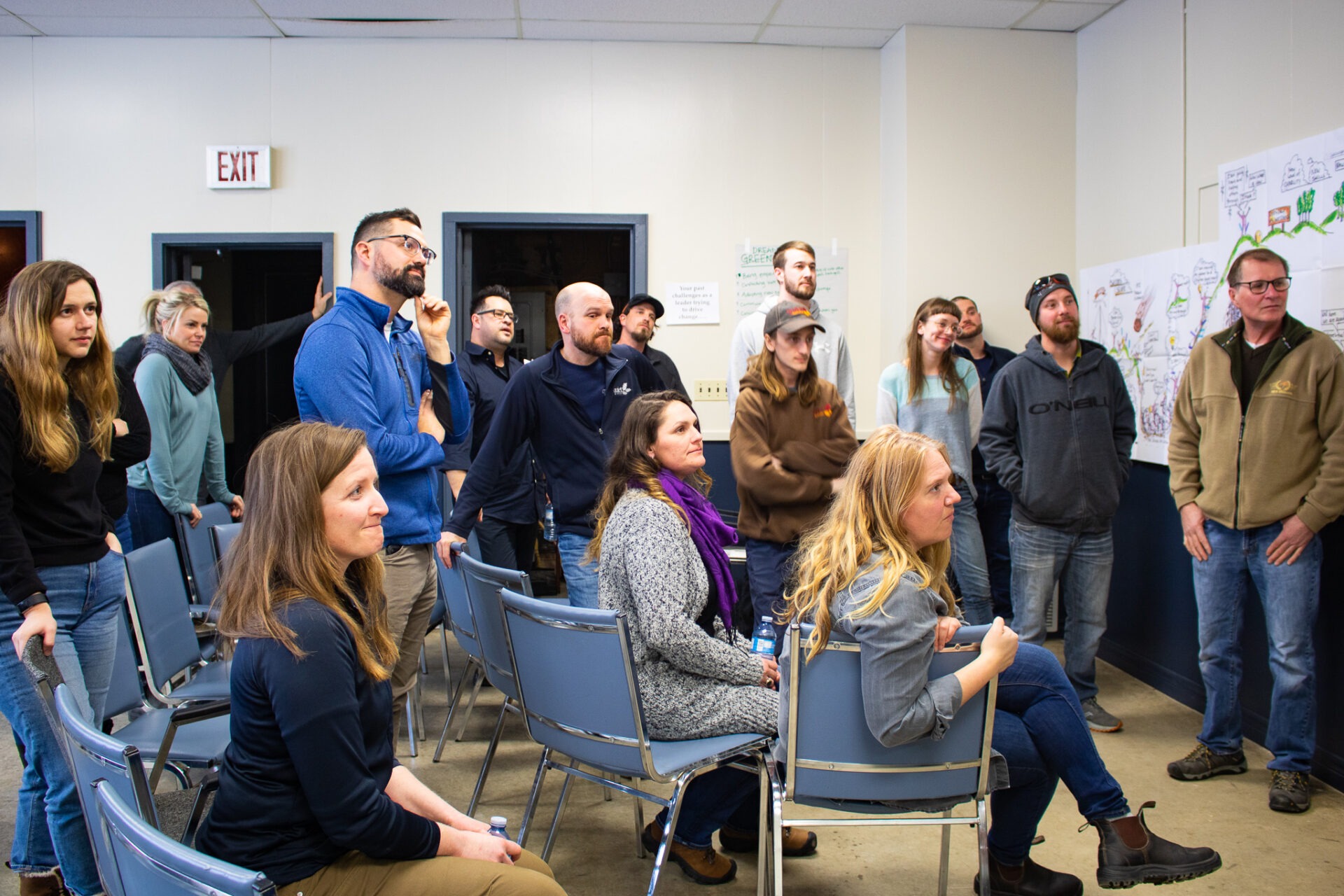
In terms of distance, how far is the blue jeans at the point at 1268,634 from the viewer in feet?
10.0

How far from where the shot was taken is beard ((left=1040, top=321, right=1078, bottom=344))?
3.77 meters

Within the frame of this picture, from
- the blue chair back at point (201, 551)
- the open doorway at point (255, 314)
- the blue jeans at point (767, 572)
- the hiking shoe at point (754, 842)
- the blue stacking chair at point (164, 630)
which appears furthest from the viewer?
the open doorway at point (255, 314)

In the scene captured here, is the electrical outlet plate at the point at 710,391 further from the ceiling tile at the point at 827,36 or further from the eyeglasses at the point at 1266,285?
the eyeglasses at the point at 1266,285

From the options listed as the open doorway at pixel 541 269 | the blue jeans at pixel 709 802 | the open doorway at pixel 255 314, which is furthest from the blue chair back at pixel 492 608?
the open doorway at pixel 255 314

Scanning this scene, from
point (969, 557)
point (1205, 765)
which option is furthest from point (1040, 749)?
point (969, 557)

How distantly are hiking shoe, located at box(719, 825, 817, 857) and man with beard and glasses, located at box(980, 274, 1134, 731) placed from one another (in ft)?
5.13

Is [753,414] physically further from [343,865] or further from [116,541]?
[343,865]

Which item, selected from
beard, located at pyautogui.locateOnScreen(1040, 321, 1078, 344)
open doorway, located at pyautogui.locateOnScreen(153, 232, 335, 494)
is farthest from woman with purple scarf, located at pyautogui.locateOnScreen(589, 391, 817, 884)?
open doorway, located at pyautogui.locateOnScreen(153, 232, 335, 494)

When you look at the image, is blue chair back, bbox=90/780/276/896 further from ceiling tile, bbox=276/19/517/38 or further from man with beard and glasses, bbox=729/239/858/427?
ceiling tile, bbox=276/19/517/38

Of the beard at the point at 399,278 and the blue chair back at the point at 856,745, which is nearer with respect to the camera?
the blue chair back at the point at 856,745

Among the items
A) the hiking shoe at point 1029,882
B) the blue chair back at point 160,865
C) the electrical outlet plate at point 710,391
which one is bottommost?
the hiking shoe at point 1029,882

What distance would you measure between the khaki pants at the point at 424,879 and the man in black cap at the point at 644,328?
350 centimetres

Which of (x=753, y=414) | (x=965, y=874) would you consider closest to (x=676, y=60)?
(x=753, y=414)

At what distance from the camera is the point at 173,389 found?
396 cm
